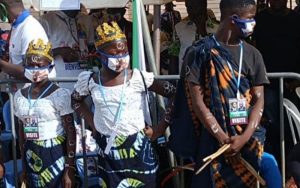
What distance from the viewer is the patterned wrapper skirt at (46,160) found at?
4449mm

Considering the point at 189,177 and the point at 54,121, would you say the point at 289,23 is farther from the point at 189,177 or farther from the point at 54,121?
the point at 54,121

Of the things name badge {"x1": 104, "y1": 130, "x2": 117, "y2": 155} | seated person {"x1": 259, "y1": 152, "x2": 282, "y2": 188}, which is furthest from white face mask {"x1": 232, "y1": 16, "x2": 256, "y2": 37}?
name badge {"x1": 104, "y1": 130, "x2": 117, "y2": 155}

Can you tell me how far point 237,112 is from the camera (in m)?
3.94

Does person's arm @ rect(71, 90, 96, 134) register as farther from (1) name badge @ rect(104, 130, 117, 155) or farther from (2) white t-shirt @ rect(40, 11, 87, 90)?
(2) white t-shirt @ rect(40, 11, 87, 90)

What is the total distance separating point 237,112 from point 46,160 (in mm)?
1420

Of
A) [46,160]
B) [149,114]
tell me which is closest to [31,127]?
[46,160]

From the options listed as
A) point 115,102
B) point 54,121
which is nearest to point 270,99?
point 115,102

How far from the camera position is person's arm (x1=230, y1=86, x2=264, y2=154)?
12.8 feet

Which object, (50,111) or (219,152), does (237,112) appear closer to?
(219,152)

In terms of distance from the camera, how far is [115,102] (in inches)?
163

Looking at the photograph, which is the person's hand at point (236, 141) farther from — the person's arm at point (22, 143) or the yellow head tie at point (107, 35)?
the person's arm at point (22, 143)

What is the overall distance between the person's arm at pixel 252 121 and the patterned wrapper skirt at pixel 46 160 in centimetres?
129

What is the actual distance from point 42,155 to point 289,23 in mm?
2585

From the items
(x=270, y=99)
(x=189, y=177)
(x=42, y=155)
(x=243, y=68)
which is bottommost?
(x=189, y=177)
